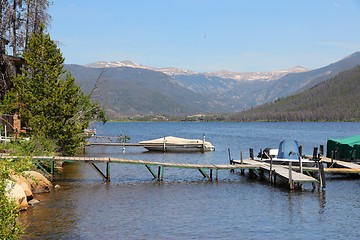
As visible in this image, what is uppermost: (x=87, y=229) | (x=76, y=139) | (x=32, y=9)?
(x=32, y=9)

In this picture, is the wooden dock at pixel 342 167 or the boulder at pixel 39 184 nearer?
the boulder at pixel 39 184

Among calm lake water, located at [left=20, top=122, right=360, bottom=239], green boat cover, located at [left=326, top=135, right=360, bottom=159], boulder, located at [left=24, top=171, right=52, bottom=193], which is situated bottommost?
calm lake water, located at [left=20, top=122, right=360, bottom=239]

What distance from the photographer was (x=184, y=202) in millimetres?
29625

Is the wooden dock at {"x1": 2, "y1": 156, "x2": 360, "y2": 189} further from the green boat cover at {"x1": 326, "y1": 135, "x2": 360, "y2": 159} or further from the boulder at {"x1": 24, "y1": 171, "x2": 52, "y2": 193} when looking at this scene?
the boulder at {"x1": 24, "y1": 171, "x2": 52, "y2": 193}

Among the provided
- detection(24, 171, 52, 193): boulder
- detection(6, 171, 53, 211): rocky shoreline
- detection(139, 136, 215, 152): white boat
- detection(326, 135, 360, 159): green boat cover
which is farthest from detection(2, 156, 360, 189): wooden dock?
detection(139, 136, 215, 152): white boat

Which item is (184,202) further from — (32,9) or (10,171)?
(32,9)

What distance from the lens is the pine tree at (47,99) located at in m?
40.8

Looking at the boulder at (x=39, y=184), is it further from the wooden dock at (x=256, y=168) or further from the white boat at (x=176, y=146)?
the white boat at (x=176, y=146)

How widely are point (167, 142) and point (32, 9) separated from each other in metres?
27.2

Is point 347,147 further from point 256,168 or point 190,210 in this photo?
point 190,210

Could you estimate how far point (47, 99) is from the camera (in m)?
41.0

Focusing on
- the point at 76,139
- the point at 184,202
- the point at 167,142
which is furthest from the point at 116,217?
the point at 167,142

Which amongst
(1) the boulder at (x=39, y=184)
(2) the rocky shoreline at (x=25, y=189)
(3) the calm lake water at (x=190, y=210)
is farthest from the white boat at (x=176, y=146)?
(1) the boulder at (x=39, y=184)

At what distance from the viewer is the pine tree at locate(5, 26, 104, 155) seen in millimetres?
40750
